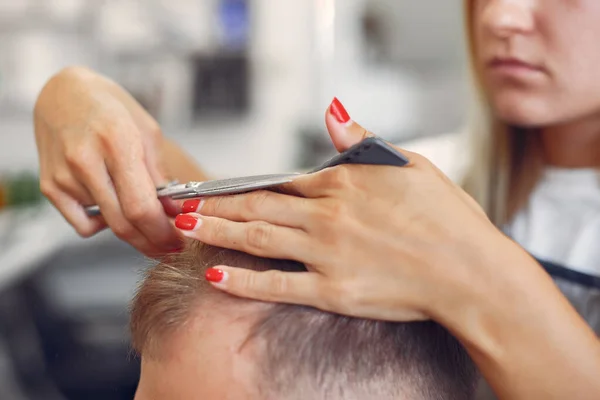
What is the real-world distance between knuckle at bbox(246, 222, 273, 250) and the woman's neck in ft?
2.22

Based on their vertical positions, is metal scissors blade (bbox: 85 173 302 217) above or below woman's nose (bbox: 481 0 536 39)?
below

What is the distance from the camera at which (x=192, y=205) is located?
2.28ft

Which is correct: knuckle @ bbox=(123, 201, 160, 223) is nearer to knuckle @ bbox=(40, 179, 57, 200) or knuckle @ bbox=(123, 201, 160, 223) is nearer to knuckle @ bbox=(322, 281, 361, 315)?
knuckle @ bbox=(40, 179, 57, 200)

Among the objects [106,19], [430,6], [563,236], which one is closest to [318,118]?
[430,6]

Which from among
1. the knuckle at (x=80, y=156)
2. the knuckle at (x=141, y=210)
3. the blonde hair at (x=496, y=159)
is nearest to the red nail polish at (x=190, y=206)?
the knuckle at (x=141, y=210)

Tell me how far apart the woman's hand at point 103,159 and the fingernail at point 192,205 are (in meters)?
0.10

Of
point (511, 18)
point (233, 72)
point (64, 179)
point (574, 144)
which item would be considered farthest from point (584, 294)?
point (233, 72)

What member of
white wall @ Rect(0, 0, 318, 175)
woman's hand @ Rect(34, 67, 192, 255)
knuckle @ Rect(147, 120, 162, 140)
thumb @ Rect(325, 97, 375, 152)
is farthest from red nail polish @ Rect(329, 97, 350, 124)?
white wall @ Rect(0, 0, 318, 175)

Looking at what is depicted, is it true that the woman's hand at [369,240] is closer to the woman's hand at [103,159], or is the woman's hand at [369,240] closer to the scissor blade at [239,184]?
the scissor blade at [239,184]

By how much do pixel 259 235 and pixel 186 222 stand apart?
91 mm

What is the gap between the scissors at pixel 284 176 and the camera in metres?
0.57

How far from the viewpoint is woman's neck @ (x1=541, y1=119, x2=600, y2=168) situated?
105cm

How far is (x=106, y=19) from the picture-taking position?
2928 millimetres

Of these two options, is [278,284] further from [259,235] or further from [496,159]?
[496,159]
